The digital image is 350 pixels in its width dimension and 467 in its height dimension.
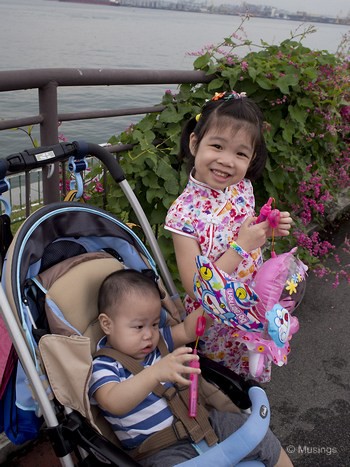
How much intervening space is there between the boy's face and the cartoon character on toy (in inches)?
10.4

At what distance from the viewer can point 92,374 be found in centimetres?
177

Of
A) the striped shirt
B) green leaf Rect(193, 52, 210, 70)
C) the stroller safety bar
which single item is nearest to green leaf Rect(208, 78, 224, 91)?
green leaf Rect(193, 52, 210, 70)

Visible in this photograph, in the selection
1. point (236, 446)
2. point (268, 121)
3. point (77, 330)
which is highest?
point (268, 121)

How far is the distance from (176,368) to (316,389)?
70.1 inches

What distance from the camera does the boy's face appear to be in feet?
6.09

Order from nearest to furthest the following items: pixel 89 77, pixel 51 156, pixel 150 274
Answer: pixel 51 156, pixel 150 274, pixel 89 77

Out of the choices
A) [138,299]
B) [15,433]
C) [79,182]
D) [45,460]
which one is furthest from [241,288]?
[45,460]

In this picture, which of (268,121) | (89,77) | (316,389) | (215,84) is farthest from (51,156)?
(268,121)

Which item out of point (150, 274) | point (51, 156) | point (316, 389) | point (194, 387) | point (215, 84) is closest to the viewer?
point (194, 387)

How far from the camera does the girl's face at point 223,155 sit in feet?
6.47

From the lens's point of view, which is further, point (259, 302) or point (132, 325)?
point (132, 325)

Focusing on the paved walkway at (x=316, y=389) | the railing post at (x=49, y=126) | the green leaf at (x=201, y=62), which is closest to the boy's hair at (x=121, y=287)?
the railing post at (x=49, y=126)

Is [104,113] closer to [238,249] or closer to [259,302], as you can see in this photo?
[238,249]

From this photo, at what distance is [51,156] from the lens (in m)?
1.76
